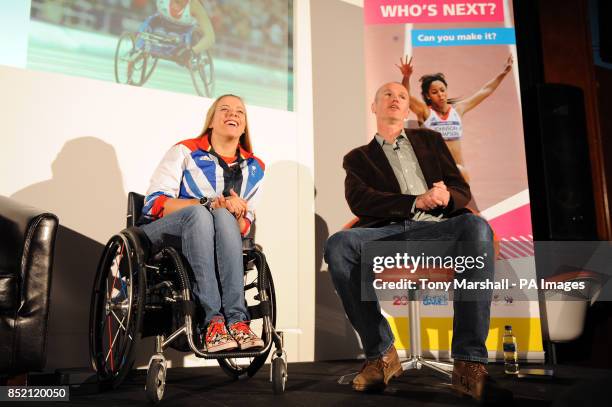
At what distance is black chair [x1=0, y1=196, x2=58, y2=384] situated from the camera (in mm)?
1493

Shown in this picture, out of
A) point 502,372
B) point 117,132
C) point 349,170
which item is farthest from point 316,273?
point 117,132

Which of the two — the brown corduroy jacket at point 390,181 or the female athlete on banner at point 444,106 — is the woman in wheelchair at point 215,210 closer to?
the brown corduroy jacket at point 390,181

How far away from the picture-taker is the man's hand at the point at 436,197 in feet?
5.89

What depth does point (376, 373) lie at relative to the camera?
1601 mm

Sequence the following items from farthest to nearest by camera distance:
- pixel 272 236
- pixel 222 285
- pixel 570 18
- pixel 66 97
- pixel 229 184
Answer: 1. pixel 570 18
2. pixel 272 236
3. pixel 66 97
4. pixel 229 184
5. pixel 222 285

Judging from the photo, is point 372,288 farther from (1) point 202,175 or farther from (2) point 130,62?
(2) point 130,62

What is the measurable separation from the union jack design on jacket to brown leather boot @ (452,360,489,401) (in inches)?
33.7

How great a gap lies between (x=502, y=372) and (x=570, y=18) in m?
2.37

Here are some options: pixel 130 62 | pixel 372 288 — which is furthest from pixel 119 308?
pixel 130 62

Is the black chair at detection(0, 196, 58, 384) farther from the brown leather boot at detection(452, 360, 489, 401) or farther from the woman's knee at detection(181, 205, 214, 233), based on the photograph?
the brown leather boot at detection(452, 360, 489, 401)

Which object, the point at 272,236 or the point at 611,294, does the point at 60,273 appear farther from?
the point at 611,294

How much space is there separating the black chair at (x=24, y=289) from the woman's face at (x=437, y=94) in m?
2.02

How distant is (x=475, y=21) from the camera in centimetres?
299

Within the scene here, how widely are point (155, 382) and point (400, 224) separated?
0.98m
